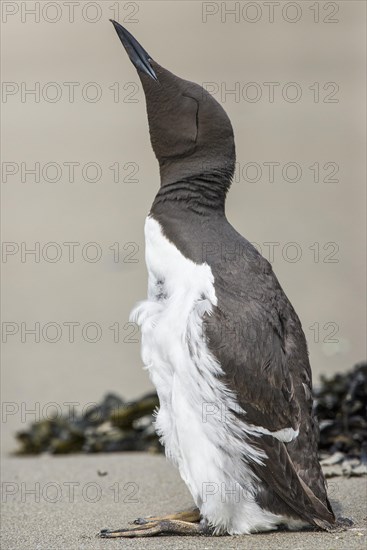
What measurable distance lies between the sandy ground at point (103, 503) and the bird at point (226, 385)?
141mm

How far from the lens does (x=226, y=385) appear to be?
4949 mm

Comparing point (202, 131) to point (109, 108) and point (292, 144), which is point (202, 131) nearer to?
point (292, 144)

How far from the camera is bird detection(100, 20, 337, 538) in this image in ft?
16.3

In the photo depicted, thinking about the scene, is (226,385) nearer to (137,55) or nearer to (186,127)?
(186,127)

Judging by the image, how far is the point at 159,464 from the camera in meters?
7.05

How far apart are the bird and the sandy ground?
0.14 metres

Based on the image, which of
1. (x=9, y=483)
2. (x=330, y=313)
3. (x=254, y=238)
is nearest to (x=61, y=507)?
(x=9, y=483)

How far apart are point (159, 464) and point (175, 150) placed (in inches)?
102

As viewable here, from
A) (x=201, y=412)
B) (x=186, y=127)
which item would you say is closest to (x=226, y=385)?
(x=201, y=412)

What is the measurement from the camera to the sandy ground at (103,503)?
489cm

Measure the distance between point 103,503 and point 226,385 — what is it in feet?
5.27

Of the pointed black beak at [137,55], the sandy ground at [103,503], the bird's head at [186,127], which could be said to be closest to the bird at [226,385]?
the sandy ground at [103,503]

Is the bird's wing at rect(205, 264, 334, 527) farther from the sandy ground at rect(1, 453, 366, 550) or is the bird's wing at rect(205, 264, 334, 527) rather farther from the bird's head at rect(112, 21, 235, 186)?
the bird's head at rect(112, 21, 235, 186)

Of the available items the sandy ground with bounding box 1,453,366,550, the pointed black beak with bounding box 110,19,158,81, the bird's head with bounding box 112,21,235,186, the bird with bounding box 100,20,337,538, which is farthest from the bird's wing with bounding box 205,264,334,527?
the pointed black beak with bounding box 110,19,158,81
